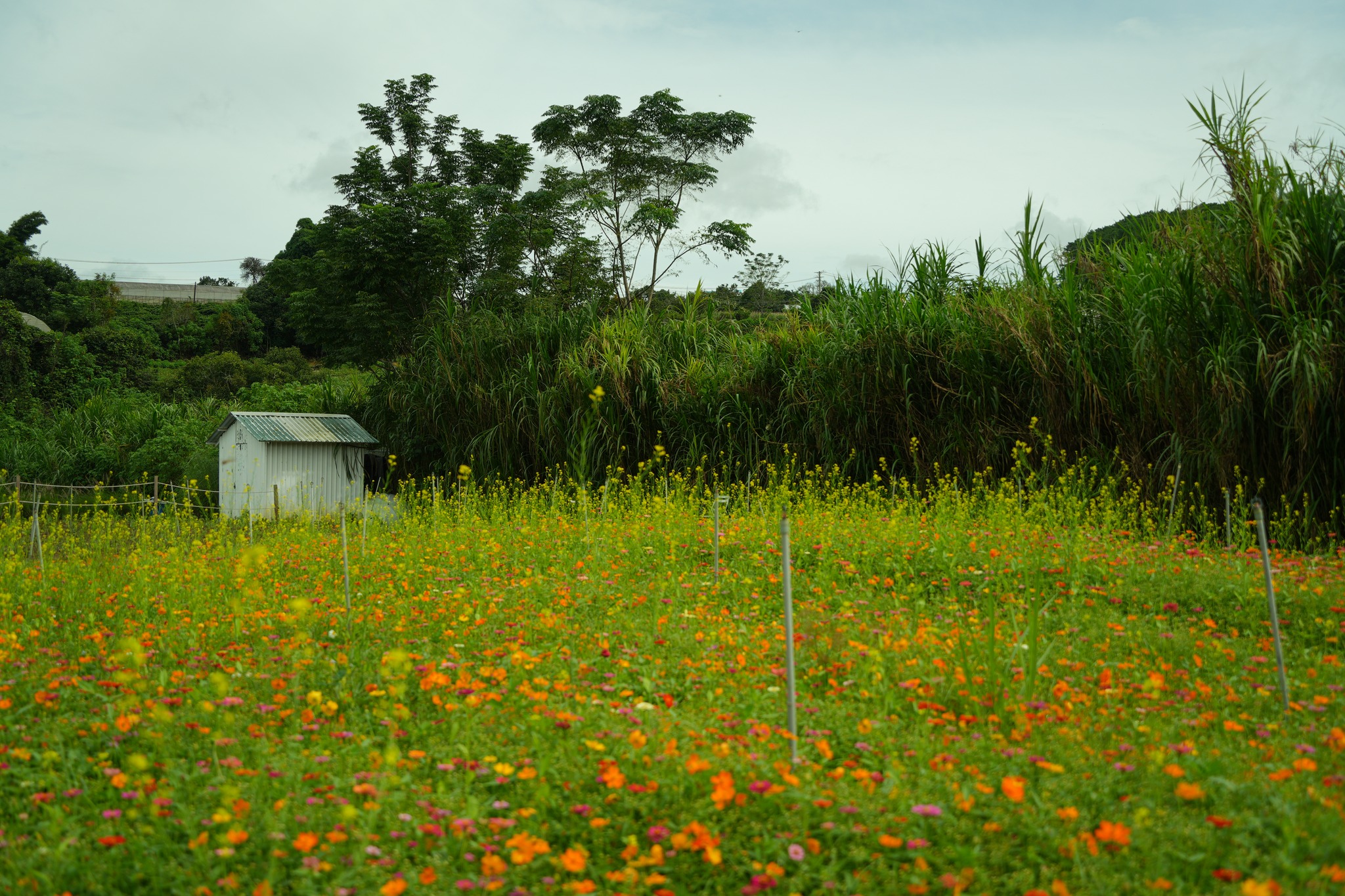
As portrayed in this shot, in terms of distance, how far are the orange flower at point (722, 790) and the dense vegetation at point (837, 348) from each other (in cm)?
477

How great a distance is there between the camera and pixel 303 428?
12789 mm

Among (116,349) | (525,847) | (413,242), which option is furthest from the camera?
(116,349)

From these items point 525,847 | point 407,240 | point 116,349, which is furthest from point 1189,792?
point 116,349

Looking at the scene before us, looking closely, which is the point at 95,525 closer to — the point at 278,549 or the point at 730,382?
the point at 278,549

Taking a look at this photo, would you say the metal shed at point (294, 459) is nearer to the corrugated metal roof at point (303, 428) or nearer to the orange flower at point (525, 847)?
the corrugated metal roof at point (303, 428)

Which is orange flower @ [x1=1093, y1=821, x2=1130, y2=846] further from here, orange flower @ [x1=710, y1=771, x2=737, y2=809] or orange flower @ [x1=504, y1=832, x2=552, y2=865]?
orange flower @ [x1=504, y1=832, x2=552, y2=865]

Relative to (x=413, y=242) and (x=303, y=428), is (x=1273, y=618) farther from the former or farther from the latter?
(x=413, y=242)

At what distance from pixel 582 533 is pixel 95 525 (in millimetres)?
5415

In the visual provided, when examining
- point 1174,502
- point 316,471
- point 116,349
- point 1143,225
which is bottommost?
point 1174,502

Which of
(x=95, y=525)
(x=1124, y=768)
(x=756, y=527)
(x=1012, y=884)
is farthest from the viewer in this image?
(x=95, y=525)

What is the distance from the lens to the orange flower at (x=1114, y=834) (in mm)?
2062

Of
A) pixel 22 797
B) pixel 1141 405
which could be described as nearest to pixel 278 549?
pixel 22 797

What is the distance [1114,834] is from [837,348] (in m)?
6.57

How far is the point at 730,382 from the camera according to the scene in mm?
9234
